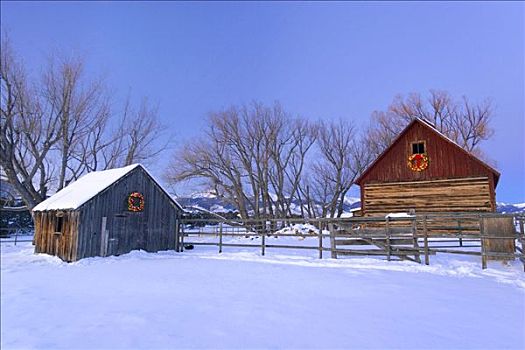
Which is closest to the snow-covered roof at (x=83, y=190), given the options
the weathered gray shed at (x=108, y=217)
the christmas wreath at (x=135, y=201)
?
the weathered gray shed at (x=108, y=217)

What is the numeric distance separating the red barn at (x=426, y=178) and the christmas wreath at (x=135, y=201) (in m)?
13.0

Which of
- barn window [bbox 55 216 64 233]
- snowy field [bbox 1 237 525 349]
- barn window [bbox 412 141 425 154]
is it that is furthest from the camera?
barn window [bbox 412 141 425 154]

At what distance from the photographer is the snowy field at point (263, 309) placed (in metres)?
3.96

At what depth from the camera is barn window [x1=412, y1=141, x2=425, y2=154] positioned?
2041 centimetres

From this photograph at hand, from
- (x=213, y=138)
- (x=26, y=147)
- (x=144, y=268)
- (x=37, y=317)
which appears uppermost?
(x=213, y=138)

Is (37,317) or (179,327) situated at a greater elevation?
(37,317)

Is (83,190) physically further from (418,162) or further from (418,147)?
(418,147)

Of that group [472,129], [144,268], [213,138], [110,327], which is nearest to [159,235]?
[144,268]

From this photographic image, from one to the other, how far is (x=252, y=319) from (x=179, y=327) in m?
1.00

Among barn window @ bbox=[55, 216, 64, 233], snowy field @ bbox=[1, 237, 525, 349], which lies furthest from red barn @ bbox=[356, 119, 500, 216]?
barn window @ bbox=[55, 216, 64, 233]

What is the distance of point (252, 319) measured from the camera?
5.00 m

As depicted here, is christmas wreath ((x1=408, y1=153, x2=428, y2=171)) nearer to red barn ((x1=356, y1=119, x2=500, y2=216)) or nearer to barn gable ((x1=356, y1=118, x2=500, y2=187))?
red barn ((x1=356, y1=119, x2=500, y2=216))

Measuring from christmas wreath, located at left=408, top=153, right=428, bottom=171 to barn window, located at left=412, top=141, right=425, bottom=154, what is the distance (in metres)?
0.20

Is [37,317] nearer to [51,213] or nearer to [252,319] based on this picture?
[252,319]
